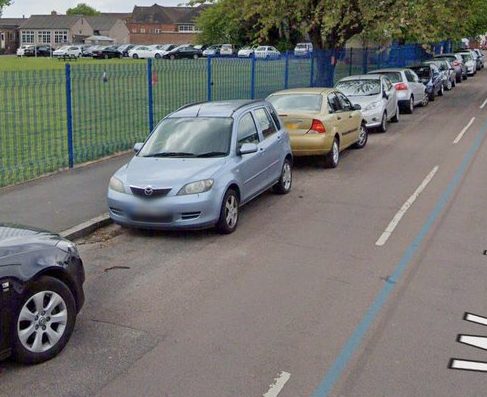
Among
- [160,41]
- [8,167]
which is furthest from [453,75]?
[160,41]

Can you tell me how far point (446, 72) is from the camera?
3098cm

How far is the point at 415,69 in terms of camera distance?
89.7 feet

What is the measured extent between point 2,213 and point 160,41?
114631mm

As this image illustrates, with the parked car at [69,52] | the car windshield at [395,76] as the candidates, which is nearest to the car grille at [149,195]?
the car windshield at [395,76]

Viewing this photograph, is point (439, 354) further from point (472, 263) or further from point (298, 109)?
point (298, 109)

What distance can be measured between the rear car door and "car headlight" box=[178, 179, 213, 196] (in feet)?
5.50

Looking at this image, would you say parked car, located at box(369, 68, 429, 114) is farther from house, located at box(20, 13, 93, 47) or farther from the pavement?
house, located at box(20, 13, 93, 47)

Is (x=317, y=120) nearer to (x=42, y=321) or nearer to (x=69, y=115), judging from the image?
(x=69, y=115)

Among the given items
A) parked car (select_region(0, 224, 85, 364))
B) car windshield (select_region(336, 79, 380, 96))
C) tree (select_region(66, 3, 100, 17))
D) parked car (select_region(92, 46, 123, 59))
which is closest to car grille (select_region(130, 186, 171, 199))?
parked car (select_region(0, 224, 85, 364))

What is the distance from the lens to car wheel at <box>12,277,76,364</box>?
445cm

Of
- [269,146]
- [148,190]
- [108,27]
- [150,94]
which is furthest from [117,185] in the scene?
[108,27]

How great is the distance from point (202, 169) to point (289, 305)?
9.06 feet

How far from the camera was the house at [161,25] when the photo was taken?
118 meters

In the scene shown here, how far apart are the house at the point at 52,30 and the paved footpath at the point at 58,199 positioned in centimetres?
10609
